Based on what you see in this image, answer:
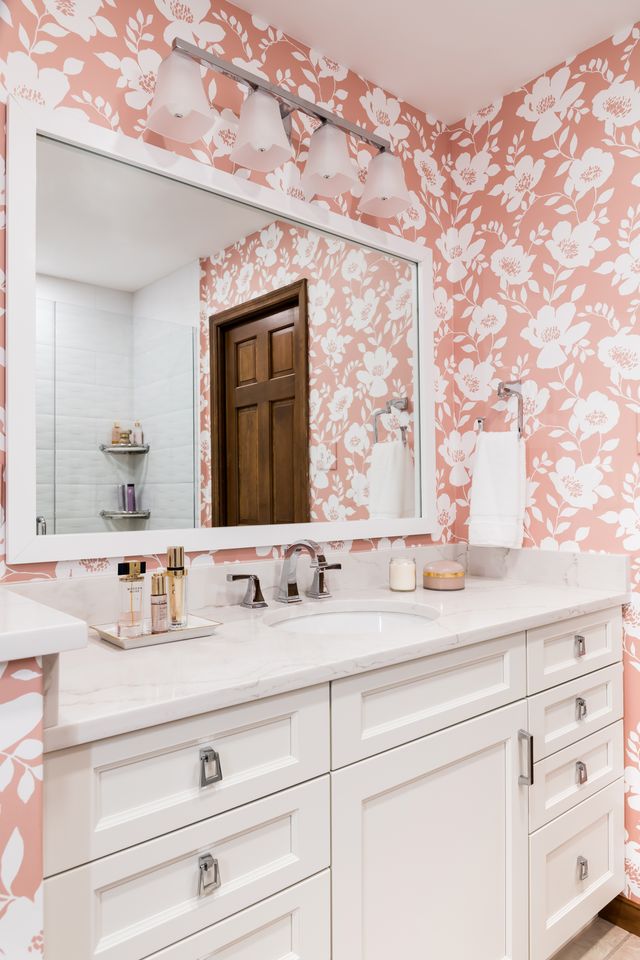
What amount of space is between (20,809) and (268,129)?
57.7 inches

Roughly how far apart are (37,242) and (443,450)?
138 cm

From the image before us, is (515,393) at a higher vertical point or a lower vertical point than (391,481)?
higher

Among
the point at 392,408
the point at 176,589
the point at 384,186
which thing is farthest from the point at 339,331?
the point at 176,589

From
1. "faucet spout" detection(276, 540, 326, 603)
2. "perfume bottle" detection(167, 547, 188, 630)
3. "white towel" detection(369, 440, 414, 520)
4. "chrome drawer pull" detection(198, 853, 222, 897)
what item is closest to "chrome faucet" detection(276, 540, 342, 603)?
"faucet spout" detection(276, 540, 326, 603)

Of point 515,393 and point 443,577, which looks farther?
point 515,393

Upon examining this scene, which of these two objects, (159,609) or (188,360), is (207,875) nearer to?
(159,609)

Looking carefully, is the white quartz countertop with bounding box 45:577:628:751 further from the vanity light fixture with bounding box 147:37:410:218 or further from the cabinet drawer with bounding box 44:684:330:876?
the vanity light fixture with bounding box 147:37:410:218

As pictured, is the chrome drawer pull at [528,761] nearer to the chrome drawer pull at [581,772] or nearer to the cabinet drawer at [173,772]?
the chrome drawer pull at [581,772]

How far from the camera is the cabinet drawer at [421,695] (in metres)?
1.08

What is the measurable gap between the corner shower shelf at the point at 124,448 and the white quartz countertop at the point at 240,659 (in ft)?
1.31

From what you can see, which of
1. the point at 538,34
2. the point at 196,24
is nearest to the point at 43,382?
the point at 196,24

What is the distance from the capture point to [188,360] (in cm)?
152

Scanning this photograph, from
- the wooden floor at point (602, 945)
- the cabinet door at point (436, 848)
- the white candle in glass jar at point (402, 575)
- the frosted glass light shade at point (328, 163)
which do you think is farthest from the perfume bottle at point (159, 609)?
the wooden floor at point (602, 945)

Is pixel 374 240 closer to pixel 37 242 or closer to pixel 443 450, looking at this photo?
pixel 443 450
